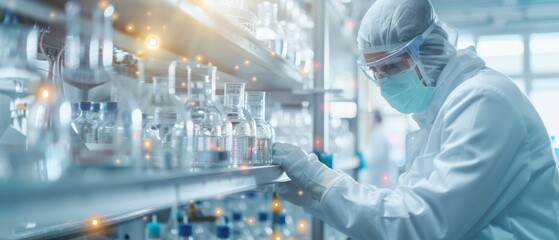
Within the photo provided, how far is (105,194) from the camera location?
75 cm

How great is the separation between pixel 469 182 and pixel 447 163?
80 mm

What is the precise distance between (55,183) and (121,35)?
912mm

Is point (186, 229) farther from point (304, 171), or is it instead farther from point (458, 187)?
point (458, 187)

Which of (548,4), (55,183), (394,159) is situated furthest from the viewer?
(394,159)

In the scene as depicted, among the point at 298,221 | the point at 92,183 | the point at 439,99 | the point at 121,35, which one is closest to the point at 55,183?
the point at 92,183

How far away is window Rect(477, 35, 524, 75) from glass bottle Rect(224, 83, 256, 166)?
829 cm

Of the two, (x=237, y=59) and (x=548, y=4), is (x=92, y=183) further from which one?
(x=548, y=4)

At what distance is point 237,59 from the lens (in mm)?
1969

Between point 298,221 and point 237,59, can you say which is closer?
point 237,59

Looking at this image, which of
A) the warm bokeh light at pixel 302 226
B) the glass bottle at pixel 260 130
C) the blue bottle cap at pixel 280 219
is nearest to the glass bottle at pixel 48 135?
the glass bottle at pixel 260 130

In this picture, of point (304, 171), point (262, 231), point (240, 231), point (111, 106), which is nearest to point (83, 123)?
point (111, 106)

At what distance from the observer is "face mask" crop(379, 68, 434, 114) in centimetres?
198

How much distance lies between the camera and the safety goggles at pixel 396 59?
1.93 meters

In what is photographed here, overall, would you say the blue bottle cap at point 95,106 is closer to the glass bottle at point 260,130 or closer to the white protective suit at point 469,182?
the glass bottle at point 260,130
